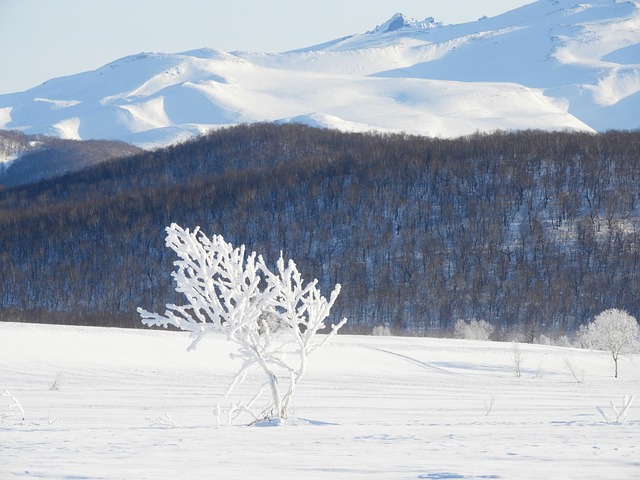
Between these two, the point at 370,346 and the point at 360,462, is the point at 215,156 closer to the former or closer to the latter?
the point at 370,346

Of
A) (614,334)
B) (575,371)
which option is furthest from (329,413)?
(614,334)

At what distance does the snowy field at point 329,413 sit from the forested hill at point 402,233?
106 ft

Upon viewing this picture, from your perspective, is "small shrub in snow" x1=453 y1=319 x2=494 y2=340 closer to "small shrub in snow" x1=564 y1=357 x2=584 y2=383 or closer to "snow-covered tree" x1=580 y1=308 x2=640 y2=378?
"snow-covered tree" x1=580 y1=308 x2=640 y2=378

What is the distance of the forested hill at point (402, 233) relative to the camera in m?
84.9

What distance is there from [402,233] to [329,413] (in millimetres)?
77188

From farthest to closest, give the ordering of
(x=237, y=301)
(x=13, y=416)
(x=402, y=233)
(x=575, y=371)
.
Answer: (x=402, y=233)
(x=575, y=371)
(x=13, y=416)
(x=237, y=301)

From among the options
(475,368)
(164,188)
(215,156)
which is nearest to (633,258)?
(475,368)

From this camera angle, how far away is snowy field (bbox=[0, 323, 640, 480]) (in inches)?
486

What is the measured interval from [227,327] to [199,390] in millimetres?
13818

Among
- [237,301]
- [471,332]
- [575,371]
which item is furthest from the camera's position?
[471,332]

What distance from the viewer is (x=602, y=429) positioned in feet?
51.3

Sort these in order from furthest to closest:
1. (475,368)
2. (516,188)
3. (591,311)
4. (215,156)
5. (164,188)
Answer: (215,156) → (164,188) → (516,188) → (591,311) → (475,368)

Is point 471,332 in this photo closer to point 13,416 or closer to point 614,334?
point 614,334

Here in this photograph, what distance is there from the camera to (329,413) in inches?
875
